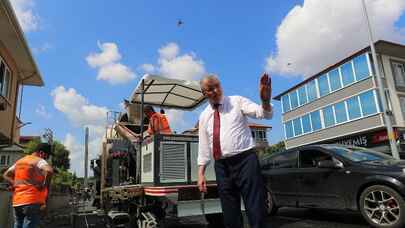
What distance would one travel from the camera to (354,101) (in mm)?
26703

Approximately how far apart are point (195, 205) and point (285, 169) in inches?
114

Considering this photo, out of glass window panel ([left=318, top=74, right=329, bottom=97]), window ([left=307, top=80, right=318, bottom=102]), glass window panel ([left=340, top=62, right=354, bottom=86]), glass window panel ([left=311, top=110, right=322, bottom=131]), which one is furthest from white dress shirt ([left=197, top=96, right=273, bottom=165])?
window ([left=307, top=80, right=318, bottom=102])

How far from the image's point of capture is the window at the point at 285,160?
24.4 feet

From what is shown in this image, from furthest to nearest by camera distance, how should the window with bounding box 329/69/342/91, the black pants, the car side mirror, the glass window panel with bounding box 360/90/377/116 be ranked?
the window with bounding box 329/69/342/91 → the glass window panel with bounding box 360/90/377/116 → the car side mirror → the black pants

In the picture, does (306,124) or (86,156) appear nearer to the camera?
(86,156)

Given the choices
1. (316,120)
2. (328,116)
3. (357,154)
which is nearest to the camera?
(357,154)

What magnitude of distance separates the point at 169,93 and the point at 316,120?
1026 inches

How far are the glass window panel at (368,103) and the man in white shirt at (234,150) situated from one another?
24.6m

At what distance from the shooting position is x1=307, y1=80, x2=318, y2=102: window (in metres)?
31.3

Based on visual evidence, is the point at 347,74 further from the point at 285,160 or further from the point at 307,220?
the point at 307,220

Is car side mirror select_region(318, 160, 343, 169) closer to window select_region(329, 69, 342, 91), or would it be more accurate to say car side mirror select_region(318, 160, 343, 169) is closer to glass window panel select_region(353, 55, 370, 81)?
glass window panel select_region(353, 55, 370, 81)

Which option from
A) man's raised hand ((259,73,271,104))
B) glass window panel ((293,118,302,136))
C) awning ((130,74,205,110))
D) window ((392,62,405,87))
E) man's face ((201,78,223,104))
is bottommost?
man's raised hand ((259,73,271,104))

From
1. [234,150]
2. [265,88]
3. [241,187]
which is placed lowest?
[241,187]

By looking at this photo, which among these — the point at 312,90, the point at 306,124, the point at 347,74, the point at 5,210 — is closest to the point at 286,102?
the point at 312,90
